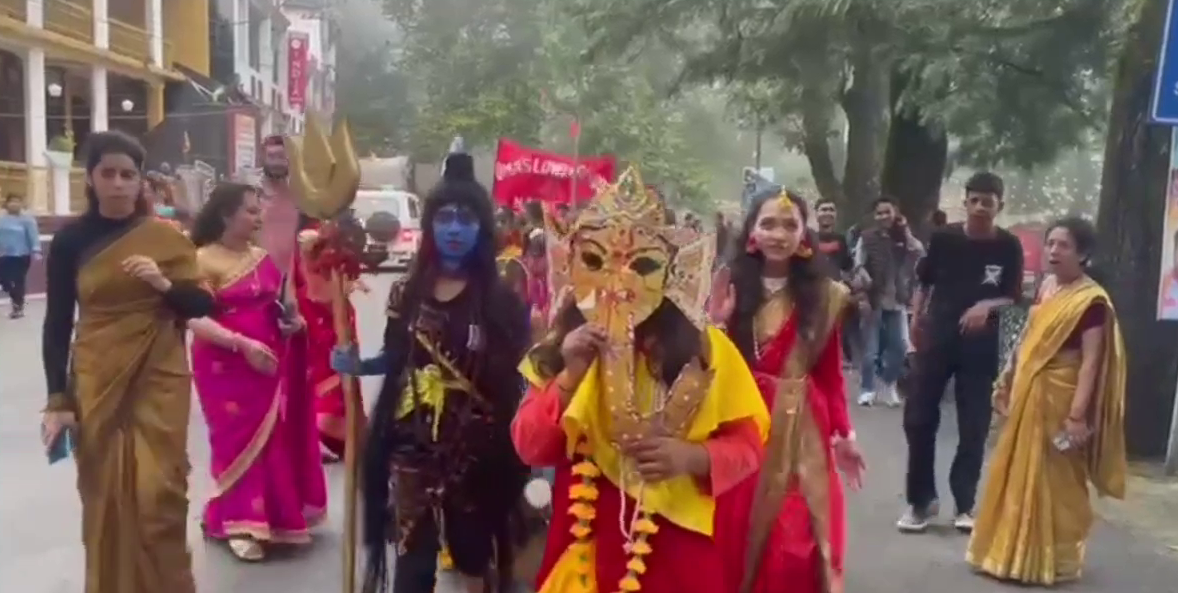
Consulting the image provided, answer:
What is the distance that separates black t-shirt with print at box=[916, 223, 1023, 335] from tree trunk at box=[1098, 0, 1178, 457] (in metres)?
2.89

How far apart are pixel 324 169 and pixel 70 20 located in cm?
2813

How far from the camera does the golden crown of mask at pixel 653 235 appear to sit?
3.43 metres

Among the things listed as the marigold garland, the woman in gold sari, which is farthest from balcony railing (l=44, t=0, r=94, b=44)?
the marigold garland

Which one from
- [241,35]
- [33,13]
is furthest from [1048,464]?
[241,35]

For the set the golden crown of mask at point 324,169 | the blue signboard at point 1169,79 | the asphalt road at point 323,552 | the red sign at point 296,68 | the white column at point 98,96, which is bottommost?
the asphalt road at point 323,552

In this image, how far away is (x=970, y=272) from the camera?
737 centimetres

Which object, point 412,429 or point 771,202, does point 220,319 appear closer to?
point 412,429

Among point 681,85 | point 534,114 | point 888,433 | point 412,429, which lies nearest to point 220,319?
point 412,429

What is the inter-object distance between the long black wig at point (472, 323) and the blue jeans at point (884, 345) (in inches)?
325

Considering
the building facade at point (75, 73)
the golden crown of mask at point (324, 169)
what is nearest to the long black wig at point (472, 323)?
the golden crown of mask at point (324, 169)

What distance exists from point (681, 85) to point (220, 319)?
39.6 ft

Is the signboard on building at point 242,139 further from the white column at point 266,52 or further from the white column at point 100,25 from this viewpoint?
the white column at point 266,52

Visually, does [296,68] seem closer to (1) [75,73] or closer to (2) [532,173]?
(1) [75,73]

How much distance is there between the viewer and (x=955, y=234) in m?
7.43
